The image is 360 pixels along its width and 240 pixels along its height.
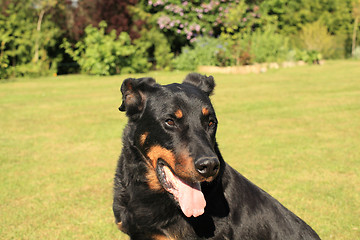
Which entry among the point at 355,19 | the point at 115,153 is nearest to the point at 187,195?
the point at 115,153

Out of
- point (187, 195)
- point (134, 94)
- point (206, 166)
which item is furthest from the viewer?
point (134, 94)

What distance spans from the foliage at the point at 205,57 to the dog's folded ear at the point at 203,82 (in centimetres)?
1901

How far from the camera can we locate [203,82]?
372cm

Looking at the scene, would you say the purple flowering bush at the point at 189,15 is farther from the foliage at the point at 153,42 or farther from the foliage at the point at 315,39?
the foliage at the point at 315,39

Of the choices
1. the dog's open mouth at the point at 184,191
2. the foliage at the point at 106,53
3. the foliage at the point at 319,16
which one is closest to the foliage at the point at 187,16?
the foliage at the point at 106,53

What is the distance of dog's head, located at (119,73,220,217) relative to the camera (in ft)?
9.43

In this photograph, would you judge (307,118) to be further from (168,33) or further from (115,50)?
(168,33)

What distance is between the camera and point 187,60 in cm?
2292

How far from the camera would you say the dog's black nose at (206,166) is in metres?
2.78

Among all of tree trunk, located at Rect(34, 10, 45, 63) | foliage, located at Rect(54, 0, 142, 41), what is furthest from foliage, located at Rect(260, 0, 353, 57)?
tree trunk, located at Rect(34, 10, 45, 63)

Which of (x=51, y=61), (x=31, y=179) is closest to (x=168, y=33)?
(x=51, y=61)

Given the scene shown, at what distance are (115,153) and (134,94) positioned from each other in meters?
4.82

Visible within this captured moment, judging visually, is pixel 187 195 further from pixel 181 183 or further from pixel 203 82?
pixel 203 82

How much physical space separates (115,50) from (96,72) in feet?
4.96
